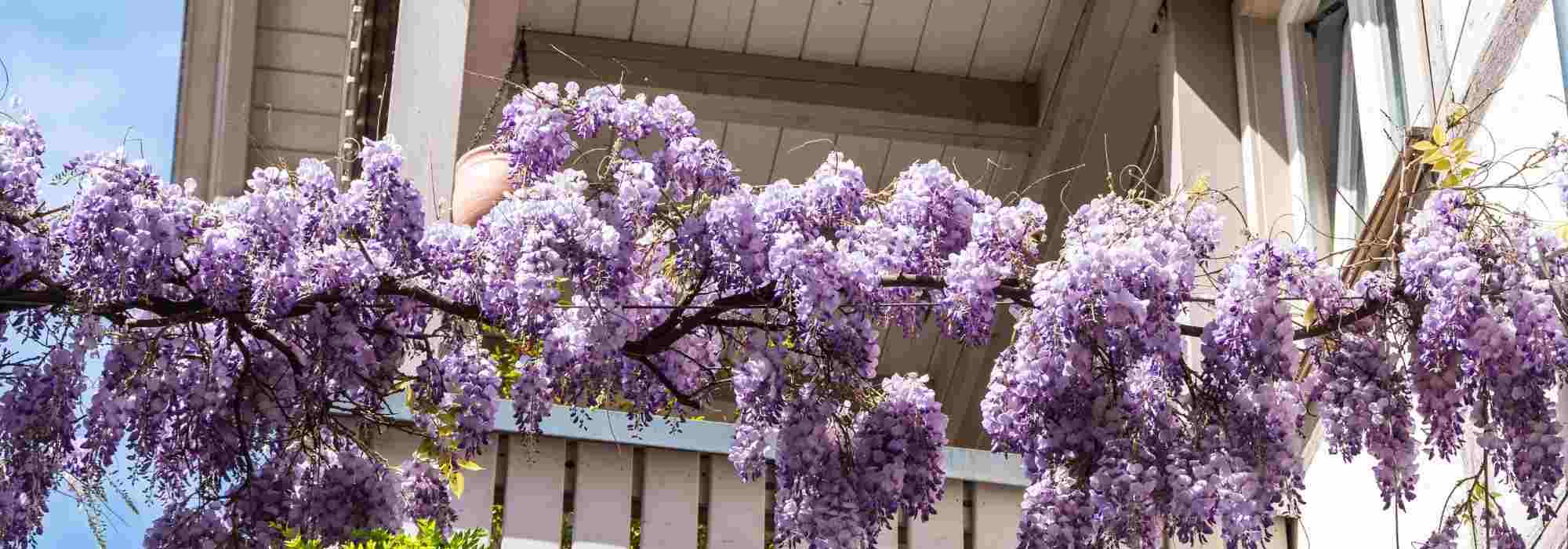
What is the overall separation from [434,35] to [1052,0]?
8.68 feet

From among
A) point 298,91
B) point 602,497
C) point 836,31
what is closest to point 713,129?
point 836,31

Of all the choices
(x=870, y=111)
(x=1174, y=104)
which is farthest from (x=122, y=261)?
(x=870, y=111)

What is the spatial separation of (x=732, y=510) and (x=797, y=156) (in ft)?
11.0

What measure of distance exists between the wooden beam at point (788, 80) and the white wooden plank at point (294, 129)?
2.63ft

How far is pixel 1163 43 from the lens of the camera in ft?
20.4

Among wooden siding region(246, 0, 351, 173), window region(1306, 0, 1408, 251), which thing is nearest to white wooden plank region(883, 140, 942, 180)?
window region(1306, 0, 1408, 251)

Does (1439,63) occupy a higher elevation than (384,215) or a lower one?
higher

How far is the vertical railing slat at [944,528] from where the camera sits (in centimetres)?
434

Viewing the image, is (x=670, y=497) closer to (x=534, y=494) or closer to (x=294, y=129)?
(x=534, y=494)

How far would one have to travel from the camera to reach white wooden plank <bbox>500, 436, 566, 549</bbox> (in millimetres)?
4129

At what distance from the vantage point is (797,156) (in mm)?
7465

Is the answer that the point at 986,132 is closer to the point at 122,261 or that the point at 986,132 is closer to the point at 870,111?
the point at 870,111

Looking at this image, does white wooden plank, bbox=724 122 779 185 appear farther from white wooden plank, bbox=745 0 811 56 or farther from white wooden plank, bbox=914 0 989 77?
white wooden plank, bbox=914 0 989 77

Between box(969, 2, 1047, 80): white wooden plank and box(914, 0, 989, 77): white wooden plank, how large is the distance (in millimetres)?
34
